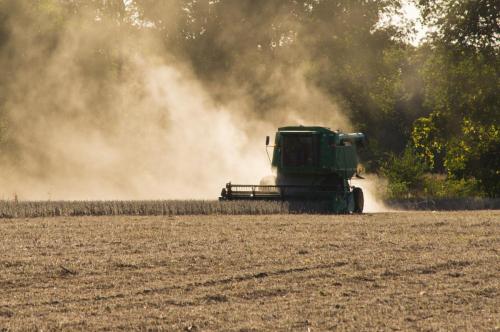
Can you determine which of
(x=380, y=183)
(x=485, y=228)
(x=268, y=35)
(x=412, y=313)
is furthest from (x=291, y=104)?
(x=412, y=313)

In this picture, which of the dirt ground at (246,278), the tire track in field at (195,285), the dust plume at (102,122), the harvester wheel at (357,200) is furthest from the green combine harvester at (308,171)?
the tire track in field at (195,285)

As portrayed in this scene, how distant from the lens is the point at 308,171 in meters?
30.8

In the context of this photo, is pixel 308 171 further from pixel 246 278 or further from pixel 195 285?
pixel 195 285

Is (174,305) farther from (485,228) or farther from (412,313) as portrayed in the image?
(485,228)

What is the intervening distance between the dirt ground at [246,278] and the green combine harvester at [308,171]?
22.7 feet

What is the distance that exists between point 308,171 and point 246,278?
16.2 m

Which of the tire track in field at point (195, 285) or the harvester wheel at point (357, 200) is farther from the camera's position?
the harvester wheel at point (357, 200)

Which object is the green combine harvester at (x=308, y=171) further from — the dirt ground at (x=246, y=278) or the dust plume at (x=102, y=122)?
the dust plume at (x=102, y=122)

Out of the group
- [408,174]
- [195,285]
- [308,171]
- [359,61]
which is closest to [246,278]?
[195,285]

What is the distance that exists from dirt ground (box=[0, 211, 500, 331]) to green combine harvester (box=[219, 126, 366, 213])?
6931mm

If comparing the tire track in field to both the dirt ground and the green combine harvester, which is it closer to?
the dirt ground

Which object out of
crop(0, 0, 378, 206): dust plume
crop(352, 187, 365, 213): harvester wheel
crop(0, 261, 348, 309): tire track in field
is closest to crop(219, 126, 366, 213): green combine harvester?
crop(352, 187, 365, 213): harvester wheel

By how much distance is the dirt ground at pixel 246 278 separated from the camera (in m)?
11.9

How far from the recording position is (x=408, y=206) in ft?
115
